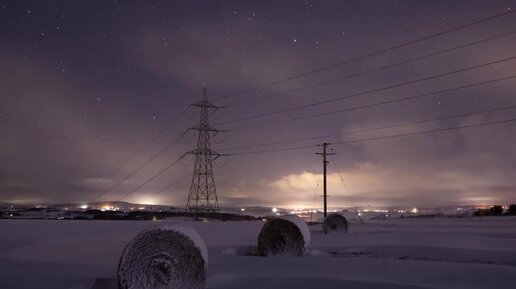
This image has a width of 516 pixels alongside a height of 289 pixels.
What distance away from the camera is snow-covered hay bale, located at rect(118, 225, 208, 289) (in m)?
10.1

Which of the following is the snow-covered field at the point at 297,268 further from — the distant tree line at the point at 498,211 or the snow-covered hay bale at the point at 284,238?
the distant tree line at the point at 498,211

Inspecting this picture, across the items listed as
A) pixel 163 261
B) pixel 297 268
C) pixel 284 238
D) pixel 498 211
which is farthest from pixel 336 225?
pixel 498 211

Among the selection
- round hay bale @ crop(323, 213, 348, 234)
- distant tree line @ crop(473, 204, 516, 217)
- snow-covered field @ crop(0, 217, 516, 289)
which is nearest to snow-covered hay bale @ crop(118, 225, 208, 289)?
snow-covered field @ crop(0, 217, 516, 289)

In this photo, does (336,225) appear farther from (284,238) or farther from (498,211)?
(498,211)

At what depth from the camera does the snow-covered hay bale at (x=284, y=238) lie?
1725cm

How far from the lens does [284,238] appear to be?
56.9 feet

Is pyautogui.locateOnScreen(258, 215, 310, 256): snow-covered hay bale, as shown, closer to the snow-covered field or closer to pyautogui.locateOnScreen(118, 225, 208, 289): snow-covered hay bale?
the snow-covered field

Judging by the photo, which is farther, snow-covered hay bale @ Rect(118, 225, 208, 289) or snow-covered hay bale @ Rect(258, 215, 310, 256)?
snow-covered hay bale @ Rect(258, 215, 310, 256)

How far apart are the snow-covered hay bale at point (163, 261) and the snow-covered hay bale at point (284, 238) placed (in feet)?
23.0

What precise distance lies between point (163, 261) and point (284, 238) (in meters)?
7.63

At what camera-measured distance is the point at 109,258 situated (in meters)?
15.2

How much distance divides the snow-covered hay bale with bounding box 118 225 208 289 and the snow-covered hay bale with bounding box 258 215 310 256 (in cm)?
701

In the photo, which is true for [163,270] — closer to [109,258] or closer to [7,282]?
[7,282]

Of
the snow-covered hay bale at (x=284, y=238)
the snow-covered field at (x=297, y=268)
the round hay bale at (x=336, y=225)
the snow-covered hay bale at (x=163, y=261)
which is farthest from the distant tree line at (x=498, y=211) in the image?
the snow-covered hay bale at (x=163, y=261)
